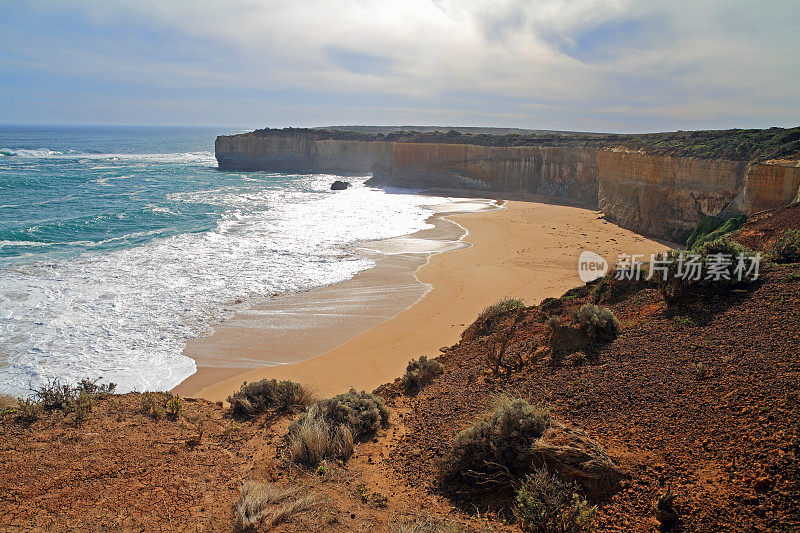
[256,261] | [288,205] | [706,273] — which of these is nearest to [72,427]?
[706,273]

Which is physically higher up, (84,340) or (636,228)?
(636,228)

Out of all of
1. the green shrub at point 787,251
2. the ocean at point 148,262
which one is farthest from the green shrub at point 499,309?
the ocean at point 148,262

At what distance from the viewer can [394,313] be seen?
543 inches

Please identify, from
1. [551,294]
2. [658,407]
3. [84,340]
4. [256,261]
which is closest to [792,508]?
[658,407]

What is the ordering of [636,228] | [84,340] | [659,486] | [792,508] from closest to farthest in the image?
[792,508] → [659,486] → [84,340] → [636,228]

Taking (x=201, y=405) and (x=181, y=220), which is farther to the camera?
(x=181, y=220)

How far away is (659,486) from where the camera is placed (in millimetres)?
4336

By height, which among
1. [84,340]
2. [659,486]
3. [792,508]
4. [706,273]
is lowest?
[84,340]

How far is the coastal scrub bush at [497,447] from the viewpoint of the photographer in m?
4.95

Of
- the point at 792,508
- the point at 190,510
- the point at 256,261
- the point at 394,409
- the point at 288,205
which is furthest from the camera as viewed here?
the point at 288,205

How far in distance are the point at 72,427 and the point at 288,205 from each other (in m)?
30.1

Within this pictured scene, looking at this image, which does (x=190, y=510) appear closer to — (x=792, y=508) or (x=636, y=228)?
(x=792, y=508)

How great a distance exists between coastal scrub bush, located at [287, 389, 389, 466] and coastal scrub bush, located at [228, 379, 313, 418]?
949 mm

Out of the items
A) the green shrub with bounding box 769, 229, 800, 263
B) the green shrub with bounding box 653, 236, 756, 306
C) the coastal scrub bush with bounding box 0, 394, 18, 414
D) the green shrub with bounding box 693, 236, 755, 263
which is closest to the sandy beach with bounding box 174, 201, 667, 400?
the coastal scrub bush with bounding box 0, 394, 18, 414
